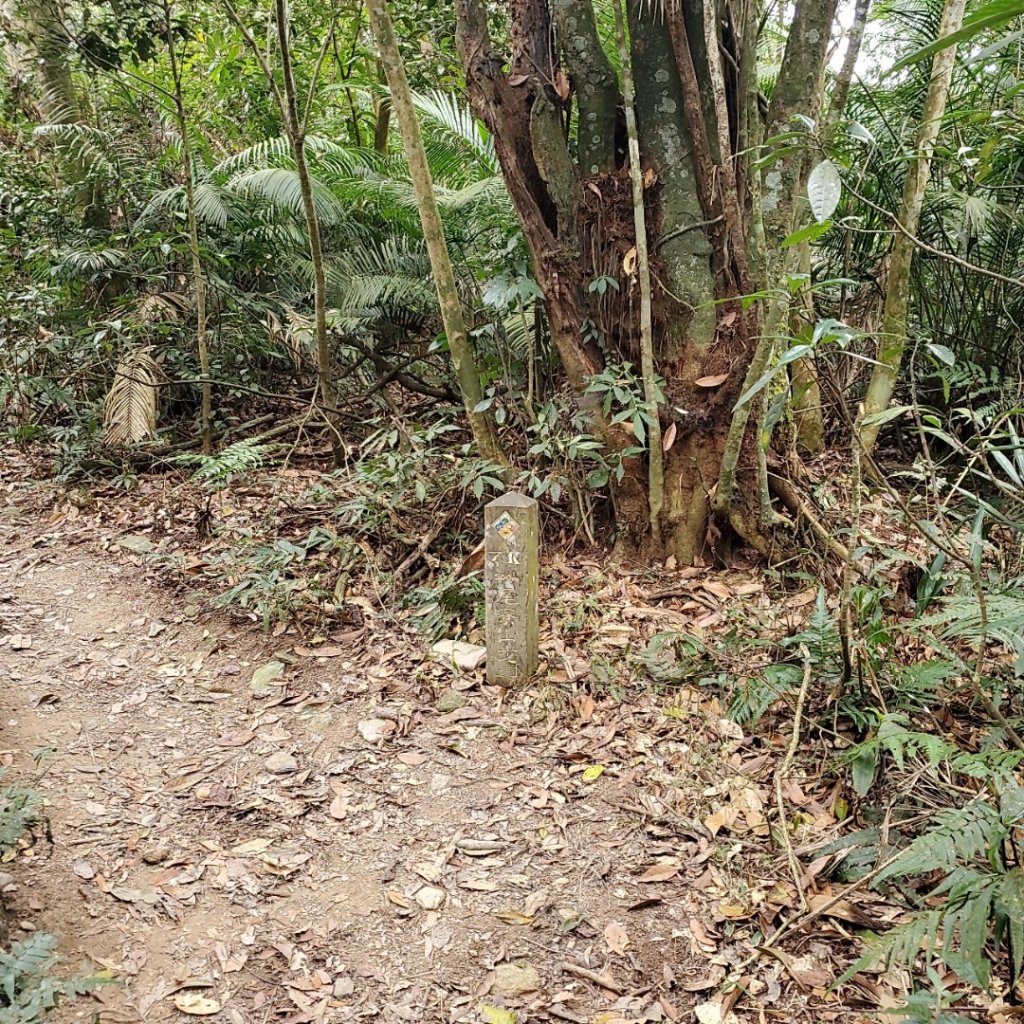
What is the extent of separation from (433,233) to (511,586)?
1942 mm

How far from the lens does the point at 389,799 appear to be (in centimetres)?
303

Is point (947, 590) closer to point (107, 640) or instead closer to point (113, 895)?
point (113, 895)

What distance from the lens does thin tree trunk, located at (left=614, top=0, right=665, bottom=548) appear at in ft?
11.9

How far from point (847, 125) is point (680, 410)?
227 centimetres

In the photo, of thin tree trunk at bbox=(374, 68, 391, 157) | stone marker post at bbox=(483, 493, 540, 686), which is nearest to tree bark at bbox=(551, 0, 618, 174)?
stone marker post at bbox=(483, 493, 540, 686)

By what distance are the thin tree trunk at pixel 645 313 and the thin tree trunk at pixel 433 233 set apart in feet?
2.94

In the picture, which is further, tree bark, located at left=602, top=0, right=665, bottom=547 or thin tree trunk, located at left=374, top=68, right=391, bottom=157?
thin tree trunk, located at left=374, top=68, right=391, bottom=157

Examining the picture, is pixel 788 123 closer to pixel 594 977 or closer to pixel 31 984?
pixel 594 977

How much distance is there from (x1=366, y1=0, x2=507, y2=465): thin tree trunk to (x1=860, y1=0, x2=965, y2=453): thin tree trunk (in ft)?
6.41

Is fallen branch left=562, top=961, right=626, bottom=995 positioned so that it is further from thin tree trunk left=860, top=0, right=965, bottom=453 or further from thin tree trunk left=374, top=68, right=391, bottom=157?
thin tree trunk left=374, top=68, right=391, bottom=157

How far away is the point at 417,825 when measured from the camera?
9.52 feet

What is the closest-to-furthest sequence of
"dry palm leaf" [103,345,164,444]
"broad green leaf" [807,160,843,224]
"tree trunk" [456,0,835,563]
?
"broad green leaf" [807,160,843,224] < "tree trunk" [456,0,835,563] < "dry palm leaf" [103,345,164,444]

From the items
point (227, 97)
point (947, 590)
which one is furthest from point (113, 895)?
point (227, 97)

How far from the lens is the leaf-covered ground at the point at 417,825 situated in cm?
227
